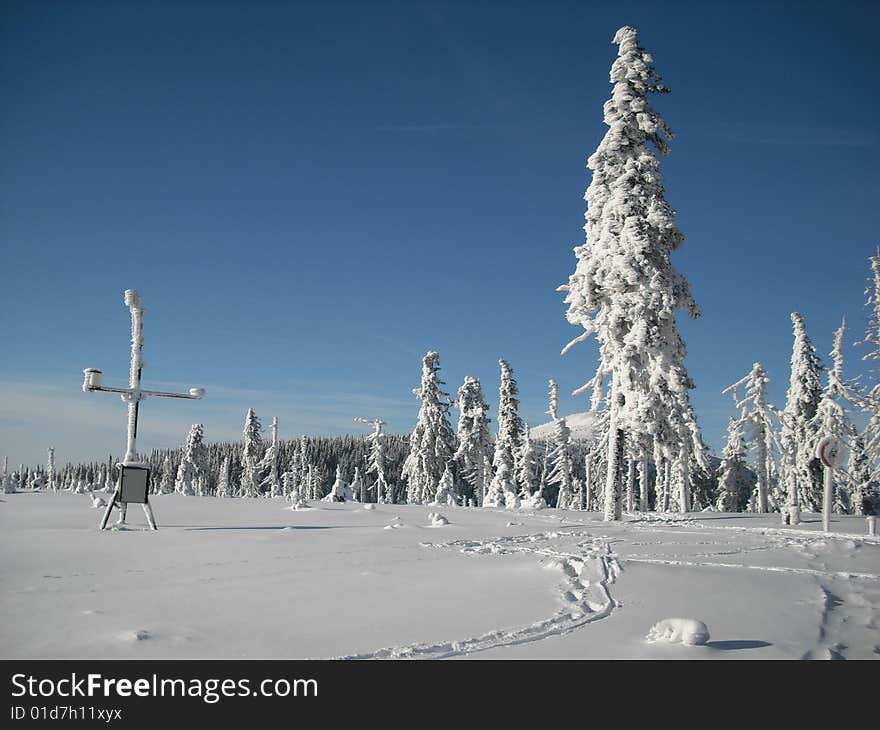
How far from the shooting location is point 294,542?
408 inches

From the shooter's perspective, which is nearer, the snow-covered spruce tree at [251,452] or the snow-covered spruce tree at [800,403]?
the snow-covered spruce tree at [800,403]

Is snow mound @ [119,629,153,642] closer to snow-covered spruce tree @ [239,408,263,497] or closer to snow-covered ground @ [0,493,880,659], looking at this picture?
snow-covered ground @ [0,493,880,659]

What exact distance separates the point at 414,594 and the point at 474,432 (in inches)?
1749

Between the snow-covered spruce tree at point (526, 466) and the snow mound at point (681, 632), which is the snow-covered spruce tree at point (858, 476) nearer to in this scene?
the snow-covered spruce tree at point (526, 466)

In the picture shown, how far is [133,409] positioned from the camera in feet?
41.1

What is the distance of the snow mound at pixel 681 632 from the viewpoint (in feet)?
15.6

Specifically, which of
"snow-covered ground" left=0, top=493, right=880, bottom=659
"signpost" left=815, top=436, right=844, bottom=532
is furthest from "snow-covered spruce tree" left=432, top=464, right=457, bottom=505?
"snow-covered ground" left=0, top=493, right=880, bottom=659

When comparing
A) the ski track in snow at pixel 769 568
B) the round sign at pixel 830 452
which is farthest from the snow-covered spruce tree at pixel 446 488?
the ski track in snow at pixel 769 568

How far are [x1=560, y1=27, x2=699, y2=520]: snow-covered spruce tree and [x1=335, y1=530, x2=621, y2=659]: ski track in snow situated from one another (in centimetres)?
850

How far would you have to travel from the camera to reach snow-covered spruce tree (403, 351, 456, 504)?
50.7 m

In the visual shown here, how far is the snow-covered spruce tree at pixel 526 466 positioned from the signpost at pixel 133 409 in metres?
43.8

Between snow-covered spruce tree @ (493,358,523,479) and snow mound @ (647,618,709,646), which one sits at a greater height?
snow-covered spruce tree @ (493,358,523,479)
